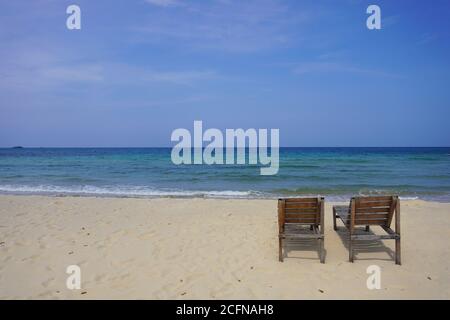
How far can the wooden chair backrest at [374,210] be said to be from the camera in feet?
18.0

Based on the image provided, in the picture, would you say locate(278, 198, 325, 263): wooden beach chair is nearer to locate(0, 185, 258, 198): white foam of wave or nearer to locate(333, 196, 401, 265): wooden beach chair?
locate(333, 196, 401, 265): wooden beach chair

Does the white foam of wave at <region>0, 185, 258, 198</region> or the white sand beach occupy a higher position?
the white foam of wave at <region>0, 185, 258, 198</region>

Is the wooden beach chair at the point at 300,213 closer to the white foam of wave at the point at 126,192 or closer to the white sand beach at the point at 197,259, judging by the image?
the white sand beach at the point at 197,259

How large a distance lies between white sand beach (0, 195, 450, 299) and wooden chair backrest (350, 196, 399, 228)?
662 millimetres

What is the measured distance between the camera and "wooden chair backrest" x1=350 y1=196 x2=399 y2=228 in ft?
18.0

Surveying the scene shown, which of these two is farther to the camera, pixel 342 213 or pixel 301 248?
Answer: pixel 342 213

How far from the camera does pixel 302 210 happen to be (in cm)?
583

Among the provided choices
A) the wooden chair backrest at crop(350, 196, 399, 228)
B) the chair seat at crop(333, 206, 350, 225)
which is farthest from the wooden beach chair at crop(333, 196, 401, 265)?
the chair seat at crop(333, 206, 350, 225)

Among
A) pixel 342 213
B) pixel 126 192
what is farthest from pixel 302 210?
pixel 126 192

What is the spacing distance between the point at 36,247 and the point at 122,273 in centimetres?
226

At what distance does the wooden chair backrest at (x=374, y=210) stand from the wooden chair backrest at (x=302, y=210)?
60cm

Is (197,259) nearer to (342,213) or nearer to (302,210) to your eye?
(302,210)

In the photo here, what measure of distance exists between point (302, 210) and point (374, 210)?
45.4 inches
